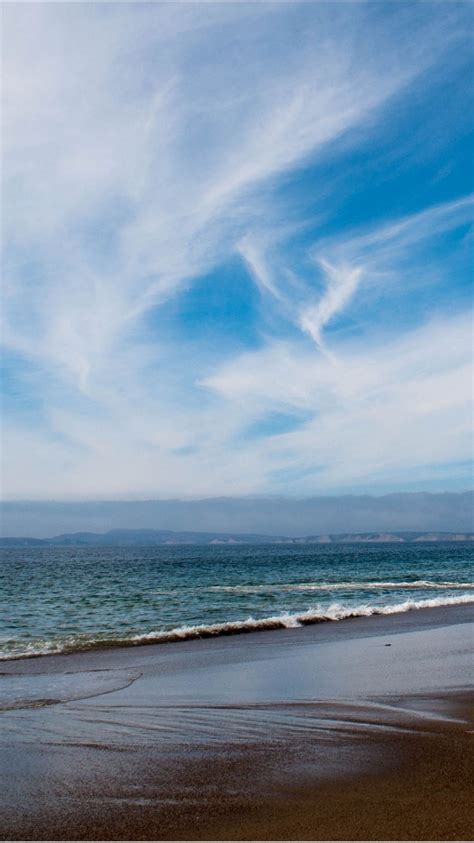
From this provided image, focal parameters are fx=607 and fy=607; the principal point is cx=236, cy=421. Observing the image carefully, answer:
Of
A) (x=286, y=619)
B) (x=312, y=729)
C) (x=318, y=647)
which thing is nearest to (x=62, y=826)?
(x=312, y=729)

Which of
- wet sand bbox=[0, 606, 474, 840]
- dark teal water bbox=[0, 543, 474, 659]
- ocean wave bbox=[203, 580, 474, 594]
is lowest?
ocean wave bbox=[203, 580, 474, 594]

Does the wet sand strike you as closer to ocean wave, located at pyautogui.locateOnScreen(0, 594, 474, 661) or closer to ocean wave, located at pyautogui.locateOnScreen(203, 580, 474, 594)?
ocean wave, located at pyautogui.locateOnScreen(0, 594, 474, 661)

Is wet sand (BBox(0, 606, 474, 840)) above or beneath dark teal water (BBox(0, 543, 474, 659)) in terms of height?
above

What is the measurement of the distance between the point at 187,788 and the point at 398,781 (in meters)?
2.20

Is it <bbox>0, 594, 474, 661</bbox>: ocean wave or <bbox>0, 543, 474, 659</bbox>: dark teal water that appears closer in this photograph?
<bbox>0, 594, 474, 661</bbox>: ocean wave

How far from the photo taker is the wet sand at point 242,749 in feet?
18.0

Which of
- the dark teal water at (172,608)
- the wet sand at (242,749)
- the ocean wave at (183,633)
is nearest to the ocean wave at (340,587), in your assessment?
the dark teal water at (172,608)

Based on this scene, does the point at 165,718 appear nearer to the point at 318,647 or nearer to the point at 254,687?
the point at 254,687

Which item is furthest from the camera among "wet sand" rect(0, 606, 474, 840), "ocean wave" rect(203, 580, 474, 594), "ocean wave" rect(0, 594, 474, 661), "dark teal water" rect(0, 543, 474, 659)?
"ocean wave" rect(203, 580, 474, 594)

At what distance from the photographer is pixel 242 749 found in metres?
7.59

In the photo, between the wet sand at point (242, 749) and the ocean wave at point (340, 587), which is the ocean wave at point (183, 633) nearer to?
the wet sand at point (242, 749)

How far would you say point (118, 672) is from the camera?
13.8m

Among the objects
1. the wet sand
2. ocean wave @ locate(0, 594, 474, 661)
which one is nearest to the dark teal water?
ocean wave @ locate(0, 594, 474, 661)

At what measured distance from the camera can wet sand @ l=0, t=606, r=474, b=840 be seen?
550 centimetres
